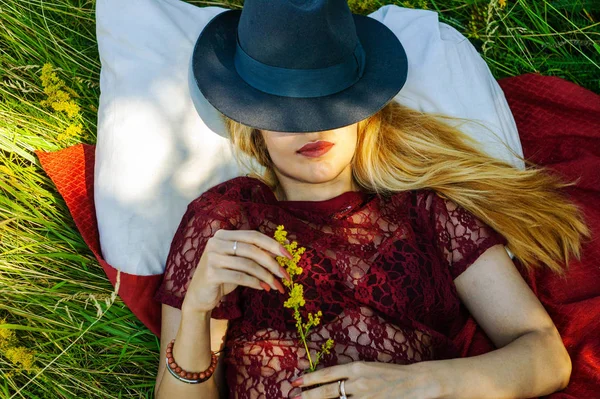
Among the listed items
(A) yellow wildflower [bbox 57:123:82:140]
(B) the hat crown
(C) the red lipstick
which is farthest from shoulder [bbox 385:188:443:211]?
(A) yellow wildflower [bbox 57:123:82:140]

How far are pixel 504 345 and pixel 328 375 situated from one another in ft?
2.36

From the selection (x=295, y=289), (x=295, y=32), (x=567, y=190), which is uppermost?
(x=295, y=32)

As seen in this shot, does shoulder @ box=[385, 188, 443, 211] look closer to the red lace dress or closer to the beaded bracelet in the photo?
the red lace dress

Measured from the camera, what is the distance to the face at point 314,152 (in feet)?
8.32

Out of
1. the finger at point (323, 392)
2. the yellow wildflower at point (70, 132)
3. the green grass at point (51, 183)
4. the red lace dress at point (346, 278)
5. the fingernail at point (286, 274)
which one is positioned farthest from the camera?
the yellow wildflower at point (70, 132)

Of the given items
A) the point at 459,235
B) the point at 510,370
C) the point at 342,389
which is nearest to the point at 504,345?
the point at 510,370

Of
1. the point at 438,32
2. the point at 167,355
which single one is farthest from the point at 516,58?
the point at 167,355

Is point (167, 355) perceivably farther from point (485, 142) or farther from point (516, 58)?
point (516, 58)

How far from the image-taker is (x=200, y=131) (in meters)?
3.16

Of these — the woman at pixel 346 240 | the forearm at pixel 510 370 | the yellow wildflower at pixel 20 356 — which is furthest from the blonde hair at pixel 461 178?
the yellow wildflower at pixel 20 356

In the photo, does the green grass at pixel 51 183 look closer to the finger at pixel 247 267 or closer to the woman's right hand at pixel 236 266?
the woman's right hand at pixel 236 266

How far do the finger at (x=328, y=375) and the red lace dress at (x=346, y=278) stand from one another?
128 mm

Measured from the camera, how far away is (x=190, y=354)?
7.81 ft

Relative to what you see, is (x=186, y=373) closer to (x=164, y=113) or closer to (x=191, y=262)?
(x=191, y=262)
